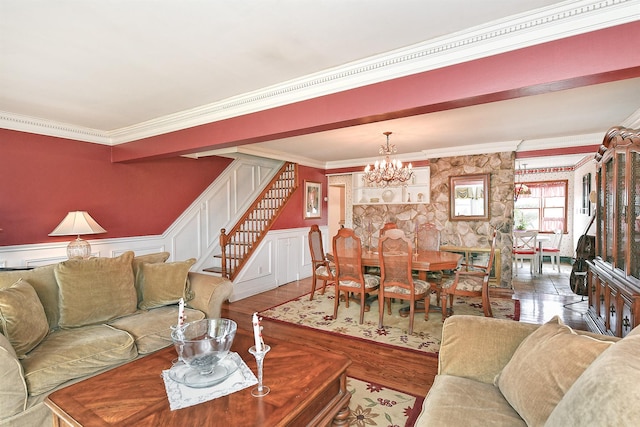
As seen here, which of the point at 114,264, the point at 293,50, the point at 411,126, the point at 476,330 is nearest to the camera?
the point at 476,330

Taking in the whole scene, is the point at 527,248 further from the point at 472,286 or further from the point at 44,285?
the point at 44,285

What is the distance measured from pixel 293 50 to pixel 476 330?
6.63 ft

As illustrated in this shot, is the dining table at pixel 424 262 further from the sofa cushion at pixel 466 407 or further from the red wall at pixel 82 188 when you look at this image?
the red wall at pixel 82 188

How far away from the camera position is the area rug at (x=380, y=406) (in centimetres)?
202

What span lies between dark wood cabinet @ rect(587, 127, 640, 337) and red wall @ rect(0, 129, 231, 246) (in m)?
5.22

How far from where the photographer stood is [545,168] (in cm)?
837

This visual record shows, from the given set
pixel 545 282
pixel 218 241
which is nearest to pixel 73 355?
pixel 218 241

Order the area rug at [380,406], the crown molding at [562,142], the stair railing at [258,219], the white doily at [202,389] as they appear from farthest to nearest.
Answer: the stair railing at [258,219] < the crown molding at [562,142] < the area rug at [380,406] < the white doily at [202,389]

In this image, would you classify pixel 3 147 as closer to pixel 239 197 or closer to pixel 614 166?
pixel 239 197

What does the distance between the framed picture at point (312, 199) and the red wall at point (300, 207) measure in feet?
0.28

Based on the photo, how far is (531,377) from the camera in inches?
50.6

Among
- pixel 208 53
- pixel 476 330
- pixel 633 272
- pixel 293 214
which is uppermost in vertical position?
pixel 208 53

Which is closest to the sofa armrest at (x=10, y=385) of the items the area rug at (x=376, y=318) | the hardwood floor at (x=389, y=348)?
the hardwood floor at (x=389, y=348)

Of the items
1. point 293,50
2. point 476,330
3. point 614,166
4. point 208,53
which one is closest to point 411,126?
point 614,166
